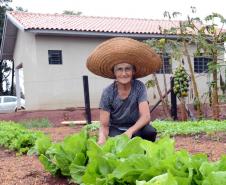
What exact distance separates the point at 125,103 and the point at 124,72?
302mm

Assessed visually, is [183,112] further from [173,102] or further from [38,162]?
[38,162]

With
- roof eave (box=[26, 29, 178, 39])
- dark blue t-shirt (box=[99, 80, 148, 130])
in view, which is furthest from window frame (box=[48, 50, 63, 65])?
dark blue t-shirt (box=[99, 80, 148, 130])

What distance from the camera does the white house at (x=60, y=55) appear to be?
17.1m

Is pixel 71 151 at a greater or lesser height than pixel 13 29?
lesser

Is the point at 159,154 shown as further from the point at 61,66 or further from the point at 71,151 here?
the point at 61,66

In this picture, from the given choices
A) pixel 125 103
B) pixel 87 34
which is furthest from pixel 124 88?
pixel 87 34

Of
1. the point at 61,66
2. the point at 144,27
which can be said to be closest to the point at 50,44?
the point at 61,66

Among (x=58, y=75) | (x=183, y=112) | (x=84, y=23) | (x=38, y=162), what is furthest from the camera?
(x=84, y=23)

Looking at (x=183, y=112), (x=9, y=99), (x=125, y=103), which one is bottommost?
(x=9, y=99)

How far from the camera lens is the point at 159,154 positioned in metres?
2.44

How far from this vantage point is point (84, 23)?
18547 millimetres

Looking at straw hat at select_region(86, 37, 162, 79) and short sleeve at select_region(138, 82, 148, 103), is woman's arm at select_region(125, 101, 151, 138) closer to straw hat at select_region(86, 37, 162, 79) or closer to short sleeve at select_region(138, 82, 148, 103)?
short sleeve at select_region(138, 82, 148, 103)

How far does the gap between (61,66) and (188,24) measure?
8.44m

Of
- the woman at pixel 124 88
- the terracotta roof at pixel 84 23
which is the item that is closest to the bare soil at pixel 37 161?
the woman at pixel 124 88
